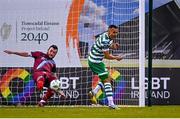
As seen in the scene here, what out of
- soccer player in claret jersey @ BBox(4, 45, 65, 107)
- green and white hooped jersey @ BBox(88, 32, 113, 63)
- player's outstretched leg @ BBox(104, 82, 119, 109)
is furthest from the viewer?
soccer player in claret jersey @ BBox(4, 45, 65, 107)

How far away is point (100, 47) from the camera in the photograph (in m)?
15.8

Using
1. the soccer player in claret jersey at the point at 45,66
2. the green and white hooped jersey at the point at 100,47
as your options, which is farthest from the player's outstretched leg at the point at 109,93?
the soccer player in claret jersey at the point at 45,66

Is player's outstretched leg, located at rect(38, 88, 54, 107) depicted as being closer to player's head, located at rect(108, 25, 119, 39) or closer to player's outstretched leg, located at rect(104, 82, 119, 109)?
player's outstretched leg, located at rect(104, 82, 119, 109)

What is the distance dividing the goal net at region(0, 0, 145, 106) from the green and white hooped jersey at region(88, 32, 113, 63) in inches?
5.9

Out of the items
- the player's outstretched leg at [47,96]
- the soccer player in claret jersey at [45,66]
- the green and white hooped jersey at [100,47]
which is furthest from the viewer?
the soccer player in claret jersey at [45,66]

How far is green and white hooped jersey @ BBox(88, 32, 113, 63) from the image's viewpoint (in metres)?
15.8

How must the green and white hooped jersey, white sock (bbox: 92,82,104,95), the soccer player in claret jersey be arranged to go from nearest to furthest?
the green and white hooped jersey < white sock (bbox: 92,82,104,95) < the soccer player in claret jersey

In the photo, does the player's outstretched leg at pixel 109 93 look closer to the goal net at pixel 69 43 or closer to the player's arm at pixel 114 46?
the goal net at pixel 69 43

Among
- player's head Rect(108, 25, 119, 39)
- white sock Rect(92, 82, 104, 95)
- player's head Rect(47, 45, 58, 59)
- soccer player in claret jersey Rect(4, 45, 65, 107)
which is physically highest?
player's head Rect(108, 25, 119, 39)

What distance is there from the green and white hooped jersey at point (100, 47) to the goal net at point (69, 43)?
149 millimetres

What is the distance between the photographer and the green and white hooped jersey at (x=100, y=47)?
15781mm

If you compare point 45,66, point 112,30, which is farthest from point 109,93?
point 45,66

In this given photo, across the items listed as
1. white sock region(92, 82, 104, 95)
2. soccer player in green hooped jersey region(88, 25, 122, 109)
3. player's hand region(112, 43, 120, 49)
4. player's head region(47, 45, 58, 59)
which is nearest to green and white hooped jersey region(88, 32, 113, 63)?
soccer player in green hooped jersey region(88, 25, 122, 109)

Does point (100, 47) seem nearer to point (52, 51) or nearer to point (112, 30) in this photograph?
point (112, 30)
